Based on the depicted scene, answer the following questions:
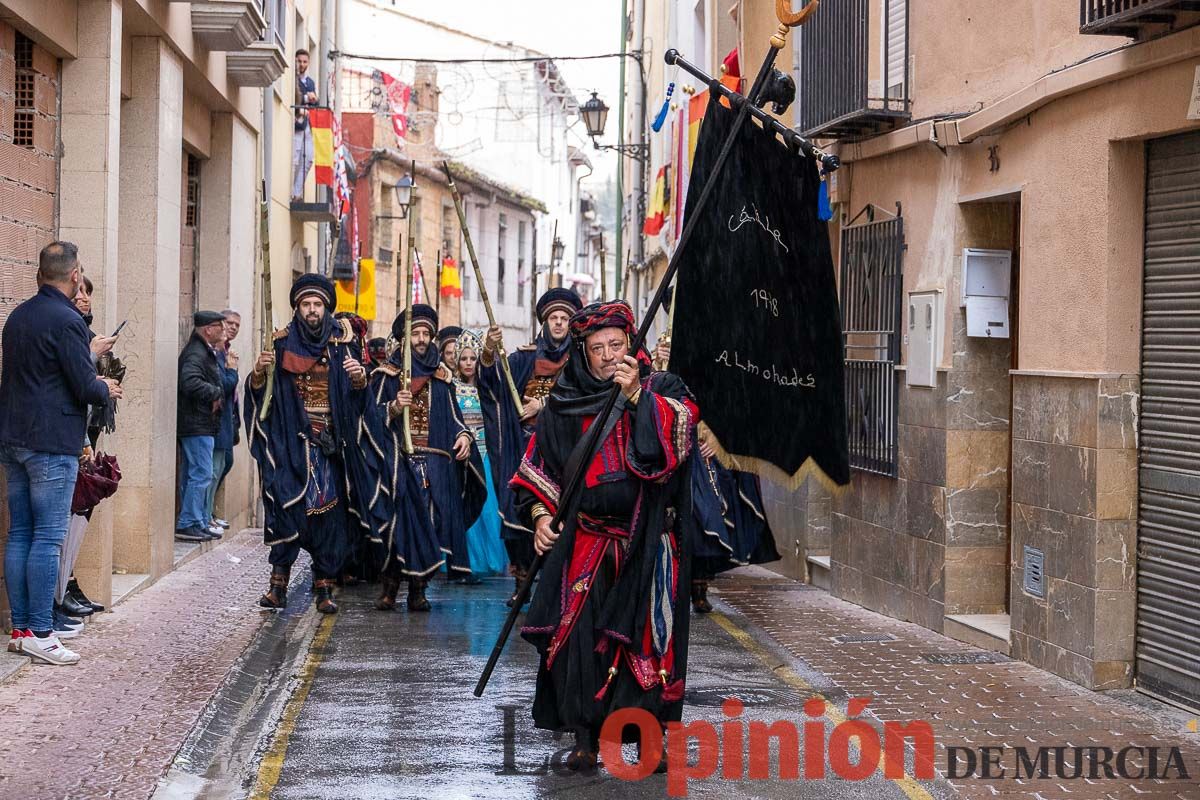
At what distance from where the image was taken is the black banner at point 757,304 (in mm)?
7012

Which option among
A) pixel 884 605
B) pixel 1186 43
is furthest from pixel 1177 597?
pixel 884 605

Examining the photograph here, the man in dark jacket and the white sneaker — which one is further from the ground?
the man in dark jacket

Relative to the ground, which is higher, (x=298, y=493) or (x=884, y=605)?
(x=298, y=493)

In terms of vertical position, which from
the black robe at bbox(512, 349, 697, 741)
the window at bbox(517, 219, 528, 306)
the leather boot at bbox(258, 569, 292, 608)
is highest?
the window at bbox(517, 219, 528, 306)

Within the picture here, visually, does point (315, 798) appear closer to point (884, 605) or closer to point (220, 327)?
point (884, 605)

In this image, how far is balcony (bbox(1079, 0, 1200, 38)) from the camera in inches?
289

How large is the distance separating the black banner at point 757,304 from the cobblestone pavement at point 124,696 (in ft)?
9.26

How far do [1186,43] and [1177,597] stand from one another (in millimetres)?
2710

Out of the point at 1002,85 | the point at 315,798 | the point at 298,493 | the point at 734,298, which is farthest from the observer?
the point at 298,493

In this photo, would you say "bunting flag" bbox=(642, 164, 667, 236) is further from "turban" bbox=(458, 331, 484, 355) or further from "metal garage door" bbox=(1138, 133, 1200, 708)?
"metal garage door" bbox=(1138, 133, 1200, 708)

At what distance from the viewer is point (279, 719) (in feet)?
24.3

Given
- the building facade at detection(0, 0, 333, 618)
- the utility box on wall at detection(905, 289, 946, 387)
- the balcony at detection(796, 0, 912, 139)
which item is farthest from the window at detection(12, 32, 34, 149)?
the utility box on wall at detection(905, 289, 946, 387)

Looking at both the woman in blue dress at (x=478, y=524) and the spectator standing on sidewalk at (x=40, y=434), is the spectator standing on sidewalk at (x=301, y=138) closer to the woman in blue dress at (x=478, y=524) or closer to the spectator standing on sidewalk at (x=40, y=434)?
the woman in blue dress at (x=478, y=524)

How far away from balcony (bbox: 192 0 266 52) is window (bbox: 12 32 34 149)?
3.26m
